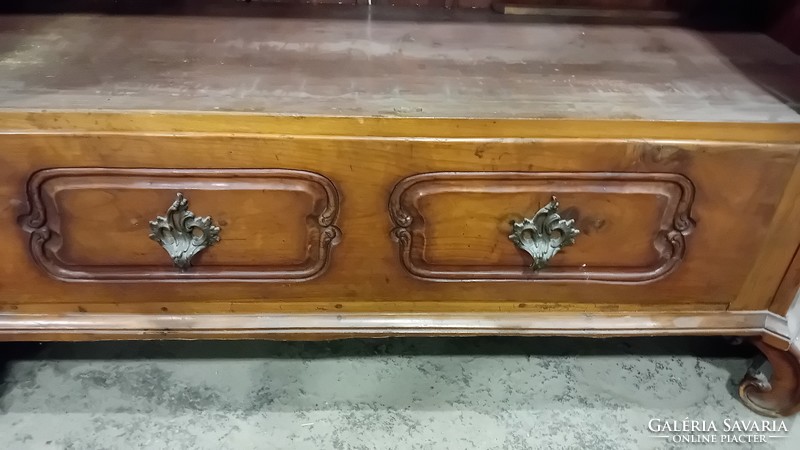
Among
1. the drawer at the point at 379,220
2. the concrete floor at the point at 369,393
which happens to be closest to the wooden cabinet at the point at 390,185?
the drawer at the point at 379,220

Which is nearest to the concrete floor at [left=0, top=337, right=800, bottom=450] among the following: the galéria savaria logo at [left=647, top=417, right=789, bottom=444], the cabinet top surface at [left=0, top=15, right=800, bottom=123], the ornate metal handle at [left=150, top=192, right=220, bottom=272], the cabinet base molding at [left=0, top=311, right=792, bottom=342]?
the galéria savaria logo at [left=647, top=417, right=789, bottom=444]

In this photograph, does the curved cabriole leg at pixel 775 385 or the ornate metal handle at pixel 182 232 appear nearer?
the ornate metal handle at pixel 182 232

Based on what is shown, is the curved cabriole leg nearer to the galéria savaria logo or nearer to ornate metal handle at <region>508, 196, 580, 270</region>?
the galéria savaria logo

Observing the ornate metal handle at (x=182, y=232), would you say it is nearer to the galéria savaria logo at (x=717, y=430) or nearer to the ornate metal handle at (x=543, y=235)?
the ornate metal handle at (x=543, y=235)

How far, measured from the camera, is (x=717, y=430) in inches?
39.8

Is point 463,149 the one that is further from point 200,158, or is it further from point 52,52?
point 52,52

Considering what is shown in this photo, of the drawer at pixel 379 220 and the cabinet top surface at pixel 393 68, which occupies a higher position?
the cabinet top surface at pixel 393 68

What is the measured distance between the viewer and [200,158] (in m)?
0.78

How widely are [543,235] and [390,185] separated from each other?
0.21 metres

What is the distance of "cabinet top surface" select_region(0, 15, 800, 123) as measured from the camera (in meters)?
0.78

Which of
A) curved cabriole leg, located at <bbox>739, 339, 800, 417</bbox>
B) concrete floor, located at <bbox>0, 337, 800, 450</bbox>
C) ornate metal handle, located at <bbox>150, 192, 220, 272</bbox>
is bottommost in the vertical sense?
concrete floor, located at <bbox>0, 337, 800, 450</bbox>

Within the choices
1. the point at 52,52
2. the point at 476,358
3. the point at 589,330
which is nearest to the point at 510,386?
the point at 476,358

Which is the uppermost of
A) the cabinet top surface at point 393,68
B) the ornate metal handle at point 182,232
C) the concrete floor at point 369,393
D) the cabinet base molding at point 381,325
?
the cabinet top surface at point 393,68

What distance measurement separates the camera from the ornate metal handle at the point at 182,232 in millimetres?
813
